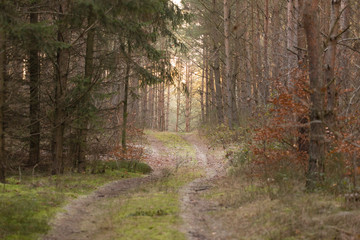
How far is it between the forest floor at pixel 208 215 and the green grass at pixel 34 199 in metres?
0.30

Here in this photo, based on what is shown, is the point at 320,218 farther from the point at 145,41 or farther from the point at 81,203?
the point at 145,41

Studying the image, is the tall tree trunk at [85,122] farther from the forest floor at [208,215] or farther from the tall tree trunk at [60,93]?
the forest floor at [208,215]

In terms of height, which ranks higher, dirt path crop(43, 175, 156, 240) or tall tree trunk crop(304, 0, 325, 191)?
tall tree trunk crop(304, 0, 325, 191)

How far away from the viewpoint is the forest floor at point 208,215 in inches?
243

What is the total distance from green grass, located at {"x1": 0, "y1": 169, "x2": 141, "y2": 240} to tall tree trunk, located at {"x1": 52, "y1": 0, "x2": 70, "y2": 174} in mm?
775

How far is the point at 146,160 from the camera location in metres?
19.8

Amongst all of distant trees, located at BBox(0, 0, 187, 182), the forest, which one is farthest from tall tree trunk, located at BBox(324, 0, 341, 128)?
distant trees, located at BBox(0, 0, 187, 182)

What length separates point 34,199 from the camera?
862 cm

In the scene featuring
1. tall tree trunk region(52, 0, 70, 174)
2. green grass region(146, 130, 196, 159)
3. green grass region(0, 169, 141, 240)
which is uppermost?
tall tree trunk region(52, 0, 70, 174)

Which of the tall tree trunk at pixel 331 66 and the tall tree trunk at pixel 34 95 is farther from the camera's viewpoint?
the tall tree trunk at pixel 34 95

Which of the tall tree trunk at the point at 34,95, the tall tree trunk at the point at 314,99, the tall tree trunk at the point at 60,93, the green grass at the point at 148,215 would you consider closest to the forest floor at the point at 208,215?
the green grass at the point at 148,215

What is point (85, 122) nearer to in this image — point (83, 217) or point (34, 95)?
point (34, 95)

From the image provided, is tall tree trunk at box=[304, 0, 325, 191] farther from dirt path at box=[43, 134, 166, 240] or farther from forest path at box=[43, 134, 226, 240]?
dirt path at box=[43, 134, 166, 240]

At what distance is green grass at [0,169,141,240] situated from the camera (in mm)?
6906
